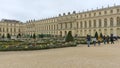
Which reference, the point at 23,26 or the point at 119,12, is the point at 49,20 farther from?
the point at 119,12

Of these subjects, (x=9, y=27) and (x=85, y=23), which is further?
(x=9, y=27)

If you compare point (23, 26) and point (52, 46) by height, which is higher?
point (23, 26)

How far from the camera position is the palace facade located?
196ft

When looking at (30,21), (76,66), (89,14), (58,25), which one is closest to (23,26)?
(30,21)

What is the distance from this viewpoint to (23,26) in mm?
101000

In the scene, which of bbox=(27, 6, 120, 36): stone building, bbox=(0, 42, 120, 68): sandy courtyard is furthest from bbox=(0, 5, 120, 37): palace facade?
bbox=(0, 42, 120, 68): sandy courtyard

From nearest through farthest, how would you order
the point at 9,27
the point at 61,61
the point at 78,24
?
the point at 61,61 < the point at 78,24 < the point at 9,27

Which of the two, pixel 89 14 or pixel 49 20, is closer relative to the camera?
pixel 89 14

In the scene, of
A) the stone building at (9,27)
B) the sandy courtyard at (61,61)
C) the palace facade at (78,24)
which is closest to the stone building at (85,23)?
the palace facade at (78,24)

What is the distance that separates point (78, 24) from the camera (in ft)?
236

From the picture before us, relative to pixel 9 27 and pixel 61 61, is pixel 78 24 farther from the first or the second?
pixel 61 61

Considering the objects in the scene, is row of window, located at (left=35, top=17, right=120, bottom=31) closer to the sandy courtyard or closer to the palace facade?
the palace facade

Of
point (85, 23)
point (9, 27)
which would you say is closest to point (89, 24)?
point (85, 23)

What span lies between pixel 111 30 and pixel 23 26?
178 ft
